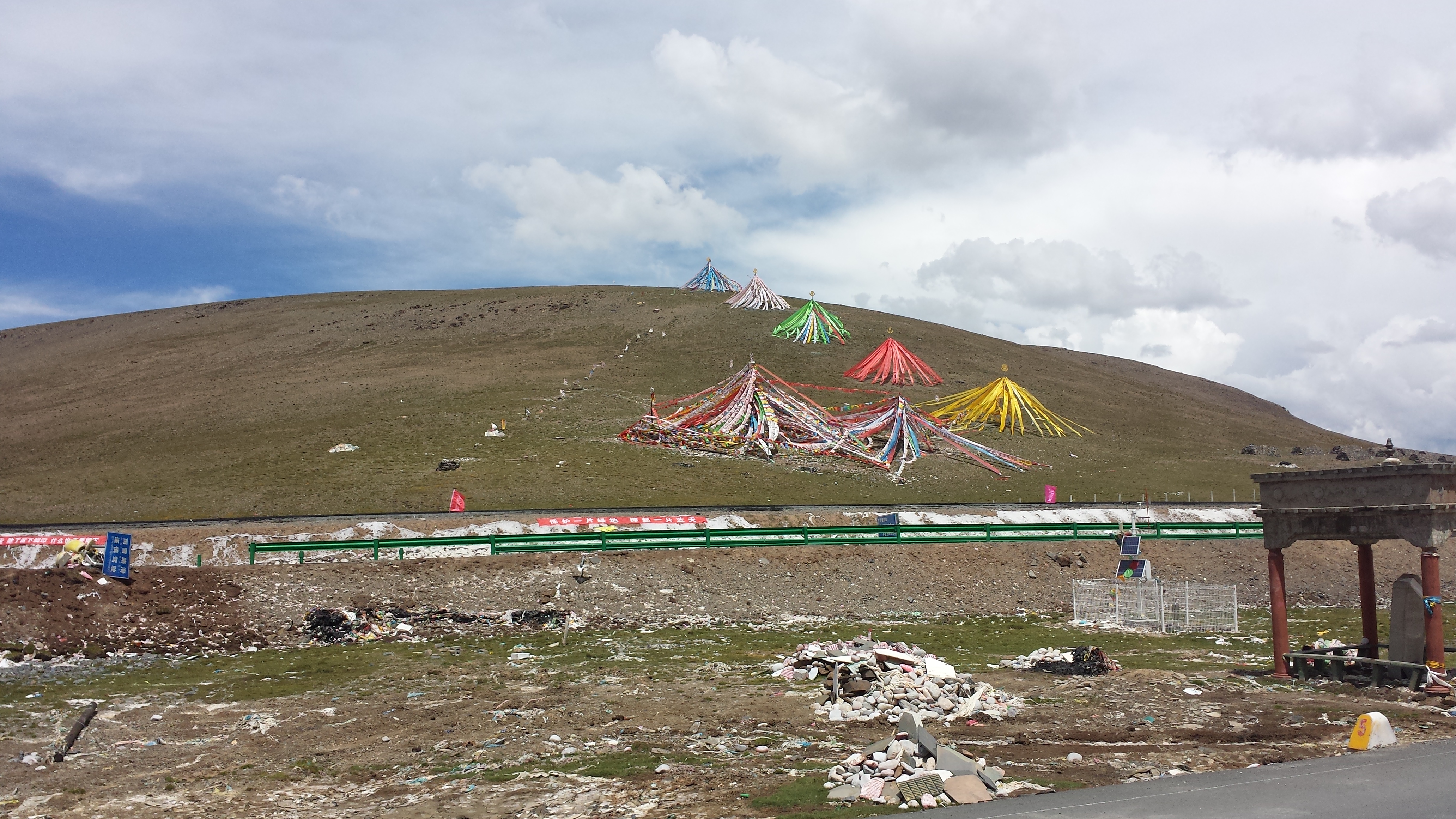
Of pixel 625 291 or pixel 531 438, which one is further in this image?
pixel 625 291

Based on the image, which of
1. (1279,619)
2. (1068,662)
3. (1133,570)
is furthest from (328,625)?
(1279,619)

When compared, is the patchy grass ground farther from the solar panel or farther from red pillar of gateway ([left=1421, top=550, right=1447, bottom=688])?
the solar panel

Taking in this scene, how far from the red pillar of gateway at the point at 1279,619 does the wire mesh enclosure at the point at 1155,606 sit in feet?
21.9

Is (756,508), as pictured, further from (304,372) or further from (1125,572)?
(304,372)

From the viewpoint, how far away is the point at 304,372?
94375 mm

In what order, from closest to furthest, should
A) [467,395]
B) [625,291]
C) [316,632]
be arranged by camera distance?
[316,632], [467,395], [625,291]

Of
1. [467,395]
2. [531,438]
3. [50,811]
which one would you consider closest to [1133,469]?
[531,438]

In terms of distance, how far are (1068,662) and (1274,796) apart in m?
9.88

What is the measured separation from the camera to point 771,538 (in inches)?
1558

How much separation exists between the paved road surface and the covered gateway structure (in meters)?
5.95

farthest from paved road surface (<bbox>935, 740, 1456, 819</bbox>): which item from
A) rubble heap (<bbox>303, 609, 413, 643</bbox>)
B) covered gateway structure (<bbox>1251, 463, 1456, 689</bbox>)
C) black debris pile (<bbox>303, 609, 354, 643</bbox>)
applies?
black debris pile (<bbox>303, 609, 354, 643</bbox>)

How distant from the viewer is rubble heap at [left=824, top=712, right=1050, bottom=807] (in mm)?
12812

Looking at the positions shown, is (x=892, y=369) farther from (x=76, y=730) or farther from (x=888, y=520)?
(x=76, y=730)

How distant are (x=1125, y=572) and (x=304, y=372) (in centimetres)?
8126
